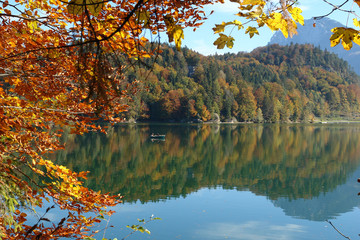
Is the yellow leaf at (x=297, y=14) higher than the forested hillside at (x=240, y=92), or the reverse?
the forested hillside at (x=240, y=92)

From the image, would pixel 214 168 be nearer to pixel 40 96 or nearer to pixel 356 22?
pixel 40 96

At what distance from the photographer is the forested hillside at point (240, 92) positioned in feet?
288

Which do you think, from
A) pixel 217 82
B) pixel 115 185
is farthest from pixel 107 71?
pixel 217 82

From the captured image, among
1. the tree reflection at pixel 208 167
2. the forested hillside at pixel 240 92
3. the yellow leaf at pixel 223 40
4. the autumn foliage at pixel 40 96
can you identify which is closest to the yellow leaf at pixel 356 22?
the yellow leaf at pixel 223 40

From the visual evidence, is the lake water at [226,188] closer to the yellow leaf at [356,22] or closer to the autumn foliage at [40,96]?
the autumn foliage at [40,96]

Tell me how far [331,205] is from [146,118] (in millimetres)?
72196

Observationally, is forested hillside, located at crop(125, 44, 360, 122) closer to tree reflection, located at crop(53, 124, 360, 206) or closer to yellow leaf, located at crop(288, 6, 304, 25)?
tree reflection, located at crop(53, 124, 360, 206)

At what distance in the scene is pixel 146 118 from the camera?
87875mm

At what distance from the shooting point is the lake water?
526 inches

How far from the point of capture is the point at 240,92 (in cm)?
9888

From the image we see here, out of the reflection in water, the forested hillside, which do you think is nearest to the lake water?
the reflection in water

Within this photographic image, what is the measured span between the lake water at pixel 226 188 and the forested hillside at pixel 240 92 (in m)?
31.2

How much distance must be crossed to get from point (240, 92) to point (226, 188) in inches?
3212

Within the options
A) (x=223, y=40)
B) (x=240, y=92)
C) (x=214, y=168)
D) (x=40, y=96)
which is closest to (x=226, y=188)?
(x=214, y=168)
